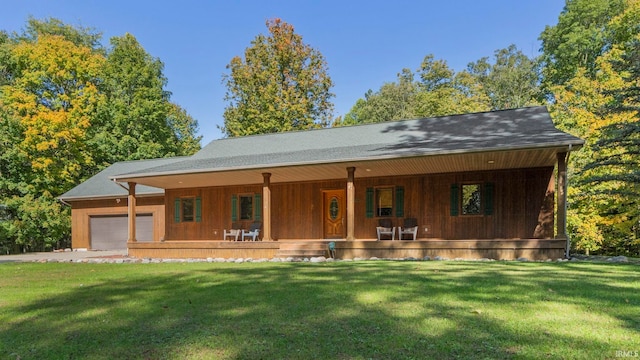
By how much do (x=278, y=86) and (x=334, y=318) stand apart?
24619 mm

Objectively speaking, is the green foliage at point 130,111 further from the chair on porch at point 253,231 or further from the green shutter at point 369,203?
the green shutter at point 369,203

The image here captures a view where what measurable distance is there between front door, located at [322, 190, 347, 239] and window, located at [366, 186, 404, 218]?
1.03m

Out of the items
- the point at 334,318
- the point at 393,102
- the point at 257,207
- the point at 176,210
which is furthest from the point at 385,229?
the point at 393,102

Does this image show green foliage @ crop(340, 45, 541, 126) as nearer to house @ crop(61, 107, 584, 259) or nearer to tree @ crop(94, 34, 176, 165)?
tree @ crop(94, 34, 176, 165)

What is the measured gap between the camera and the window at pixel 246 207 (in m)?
14.7

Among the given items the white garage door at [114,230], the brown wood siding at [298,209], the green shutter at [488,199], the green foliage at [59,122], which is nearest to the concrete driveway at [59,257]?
the white garage door at [114,230]

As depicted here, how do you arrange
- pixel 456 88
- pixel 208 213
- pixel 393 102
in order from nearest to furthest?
1. pixel 208 213
2. pixel 456 88
3. pixel 393 102

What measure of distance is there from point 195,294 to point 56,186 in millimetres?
20388

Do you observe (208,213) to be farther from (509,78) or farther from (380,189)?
(509,78)

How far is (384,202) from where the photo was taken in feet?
42.7

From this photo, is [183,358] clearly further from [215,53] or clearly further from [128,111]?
[215,53]

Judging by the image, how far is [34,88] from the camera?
22047 mm

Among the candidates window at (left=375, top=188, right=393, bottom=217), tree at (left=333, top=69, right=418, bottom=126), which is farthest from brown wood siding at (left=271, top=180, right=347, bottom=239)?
tree at (left=333, top=69, right=418, bottom=126)

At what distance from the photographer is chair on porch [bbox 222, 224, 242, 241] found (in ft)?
Answer: 46.8
